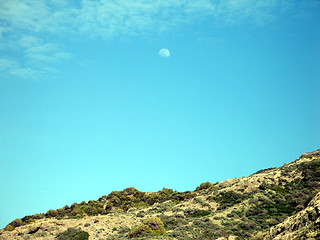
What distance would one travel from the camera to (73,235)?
54.1 m

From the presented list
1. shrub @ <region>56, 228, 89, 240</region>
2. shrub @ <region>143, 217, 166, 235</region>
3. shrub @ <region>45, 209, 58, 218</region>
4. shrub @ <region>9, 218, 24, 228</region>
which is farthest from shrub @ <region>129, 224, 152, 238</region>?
shrub @ <region>45, 209, 58, 218</region>

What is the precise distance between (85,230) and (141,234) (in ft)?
53.4

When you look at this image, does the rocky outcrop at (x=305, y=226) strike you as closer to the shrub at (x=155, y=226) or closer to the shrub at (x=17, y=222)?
the shrub at (x=155, y=226)

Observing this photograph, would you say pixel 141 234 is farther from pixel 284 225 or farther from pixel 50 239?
pixel 284 225

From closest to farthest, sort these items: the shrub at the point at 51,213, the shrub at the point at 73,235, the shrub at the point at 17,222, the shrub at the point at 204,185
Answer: the shrub at the point at 73,235, the shrub at the point at 17,222, the shrub at the point at 204,185, the shrub at the point at 51,213

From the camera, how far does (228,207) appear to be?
2350 inches

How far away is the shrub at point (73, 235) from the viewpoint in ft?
175

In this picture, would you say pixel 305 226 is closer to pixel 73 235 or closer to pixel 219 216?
pixel 219 216

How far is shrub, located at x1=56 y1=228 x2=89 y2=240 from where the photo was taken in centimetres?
5331

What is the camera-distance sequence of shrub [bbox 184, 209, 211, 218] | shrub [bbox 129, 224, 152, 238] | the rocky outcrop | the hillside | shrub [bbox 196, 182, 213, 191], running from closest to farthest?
the rocky outcrop
shrub [bbox 129, 224, 152, 238]
the hillside
shrub [bbox 184, 209, 211, 218]
shrub [bbox 196, 182, 213, 191]

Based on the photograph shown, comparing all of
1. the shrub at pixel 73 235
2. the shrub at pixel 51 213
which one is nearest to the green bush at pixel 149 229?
the shrub at pixel 73 235

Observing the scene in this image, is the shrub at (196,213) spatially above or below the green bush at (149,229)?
above

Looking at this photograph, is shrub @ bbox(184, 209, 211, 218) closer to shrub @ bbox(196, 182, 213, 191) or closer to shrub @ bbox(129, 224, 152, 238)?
shrub @ bbox(129, 224, 152, 238)

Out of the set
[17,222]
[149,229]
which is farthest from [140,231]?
[17,222]
